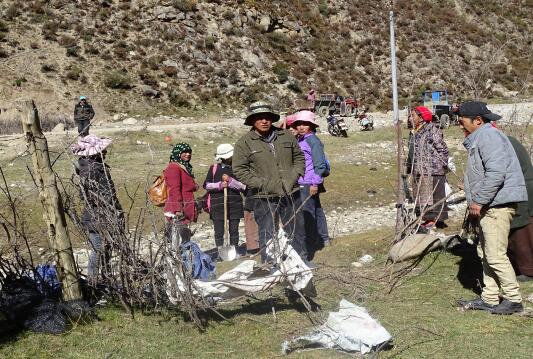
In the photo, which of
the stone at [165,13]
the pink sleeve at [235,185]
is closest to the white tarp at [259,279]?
the pink sleeve at [235,185]

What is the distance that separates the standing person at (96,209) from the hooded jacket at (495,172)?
2.72 m

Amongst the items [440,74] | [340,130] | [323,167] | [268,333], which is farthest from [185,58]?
[268,333]

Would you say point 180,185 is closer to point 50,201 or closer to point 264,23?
point 50,201

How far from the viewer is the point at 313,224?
255 inches

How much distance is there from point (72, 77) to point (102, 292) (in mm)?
23539

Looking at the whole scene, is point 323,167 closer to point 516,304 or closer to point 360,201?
point 516,304

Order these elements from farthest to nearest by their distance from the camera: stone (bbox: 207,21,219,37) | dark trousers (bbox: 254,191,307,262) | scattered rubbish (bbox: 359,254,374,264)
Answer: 1. stone (bbox: 207,21,219,37)
2. scattered rubbish (bbox: 359,254,374,264)
3. dark trousers (bbox: 254,191,307,262)

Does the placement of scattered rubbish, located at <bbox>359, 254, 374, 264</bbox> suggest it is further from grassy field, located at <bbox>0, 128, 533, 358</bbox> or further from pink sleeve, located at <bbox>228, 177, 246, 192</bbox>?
pink sleeve, located at <bbox>228, 177, 246, 192</bbox>

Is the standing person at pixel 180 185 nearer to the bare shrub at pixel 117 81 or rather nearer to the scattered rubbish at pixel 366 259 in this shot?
the scattered rubbish at pixel 366 259

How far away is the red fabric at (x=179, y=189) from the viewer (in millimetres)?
5902

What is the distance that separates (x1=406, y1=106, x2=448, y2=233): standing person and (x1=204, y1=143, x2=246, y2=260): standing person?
2.05 metres

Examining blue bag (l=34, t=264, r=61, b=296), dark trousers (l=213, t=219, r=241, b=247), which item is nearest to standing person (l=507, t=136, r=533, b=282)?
dark trousers (l=213, t=219, r=241, b=247)

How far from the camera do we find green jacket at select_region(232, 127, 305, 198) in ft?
16.4

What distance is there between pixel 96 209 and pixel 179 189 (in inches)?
56.9
